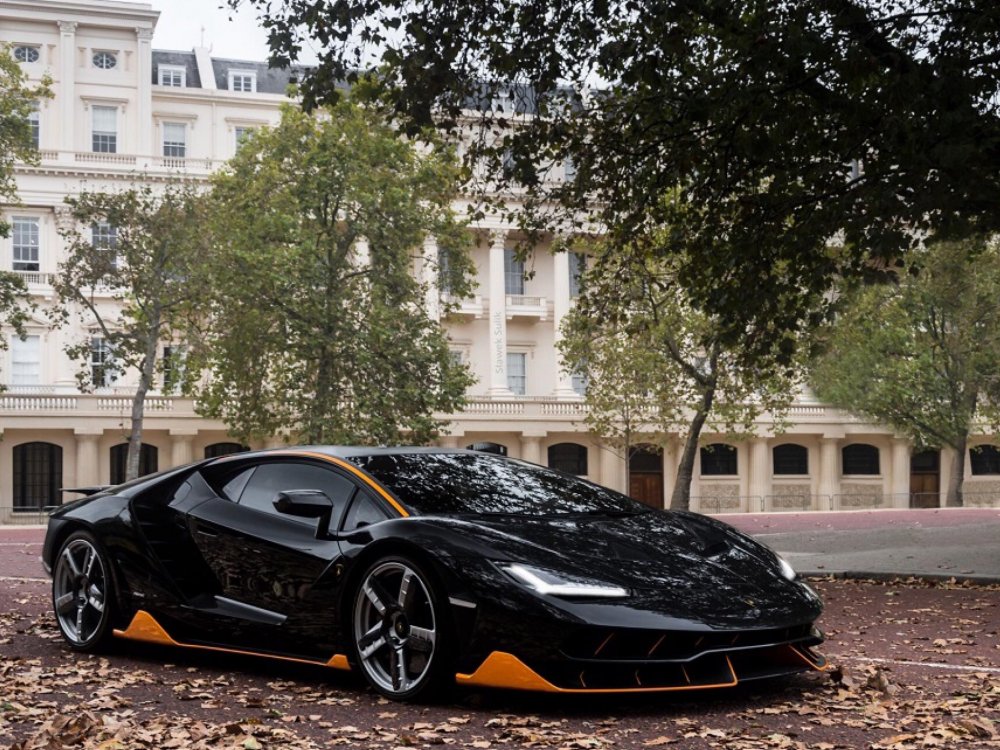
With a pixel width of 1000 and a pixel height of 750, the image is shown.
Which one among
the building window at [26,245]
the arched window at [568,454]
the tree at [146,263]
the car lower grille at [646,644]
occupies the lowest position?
the arched window at [568,454]

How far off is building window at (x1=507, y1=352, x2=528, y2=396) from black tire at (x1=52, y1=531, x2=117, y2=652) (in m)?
54.9

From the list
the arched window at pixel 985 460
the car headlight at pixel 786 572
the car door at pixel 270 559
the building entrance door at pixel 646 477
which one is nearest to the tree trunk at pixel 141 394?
the building entrance door at pixel 646 477

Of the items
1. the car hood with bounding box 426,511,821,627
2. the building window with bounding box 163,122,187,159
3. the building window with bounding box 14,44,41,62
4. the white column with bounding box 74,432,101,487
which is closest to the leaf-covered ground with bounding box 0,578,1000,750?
the car hood with bounding box 426,511,821,627

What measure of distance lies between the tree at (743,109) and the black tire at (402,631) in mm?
7163

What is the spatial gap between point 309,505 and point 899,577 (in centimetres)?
989

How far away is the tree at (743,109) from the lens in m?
12.5

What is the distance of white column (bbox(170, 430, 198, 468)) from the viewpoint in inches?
2229

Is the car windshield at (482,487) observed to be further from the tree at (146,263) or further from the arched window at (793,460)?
the arched window at (793,460)

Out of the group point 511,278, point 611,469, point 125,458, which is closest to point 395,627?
point 125,458

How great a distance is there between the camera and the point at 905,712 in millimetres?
6445

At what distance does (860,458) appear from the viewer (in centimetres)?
6531

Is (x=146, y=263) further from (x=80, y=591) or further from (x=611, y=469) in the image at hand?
(x=80, y=591)

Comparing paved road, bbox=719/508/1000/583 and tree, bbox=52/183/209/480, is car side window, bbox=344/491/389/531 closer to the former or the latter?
paved road, bbox=719/508/1000/583

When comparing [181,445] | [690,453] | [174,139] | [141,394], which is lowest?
[181,445]
